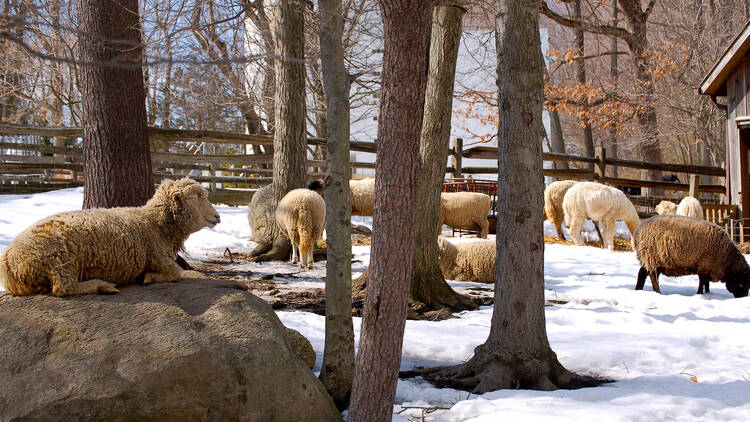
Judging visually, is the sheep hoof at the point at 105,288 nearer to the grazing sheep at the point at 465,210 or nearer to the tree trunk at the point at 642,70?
the grazing sheep at the point at 465,210

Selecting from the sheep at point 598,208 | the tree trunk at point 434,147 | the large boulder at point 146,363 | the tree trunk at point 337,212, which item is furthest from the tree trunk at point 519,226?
the sheep at point 598,208

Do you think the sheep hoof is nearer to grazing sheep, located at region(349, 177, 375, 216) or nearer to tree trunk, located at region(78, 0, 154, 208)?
tree trunk, located at region(78, 0, 154, 208)

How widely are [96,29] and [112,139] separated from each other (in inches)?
46.7

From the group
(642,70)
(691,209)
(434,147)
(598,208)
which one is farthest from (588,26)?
(434,147)

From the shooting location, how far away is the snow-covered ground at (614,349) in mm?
4078

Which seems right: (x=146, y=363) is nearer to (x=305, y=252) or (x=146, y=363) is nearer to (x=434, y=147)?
(x=434, y=147)

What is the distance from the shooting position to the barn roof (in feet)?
43.2

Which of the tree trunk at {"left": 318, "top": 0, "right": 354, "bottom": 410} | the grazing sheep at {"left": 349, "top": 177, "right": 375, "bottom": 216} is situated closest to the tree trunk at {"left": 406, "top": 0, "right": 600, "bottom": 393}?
the tree trunk at {"left": 318, "top": 0, "right": 354, "bottom": 410}

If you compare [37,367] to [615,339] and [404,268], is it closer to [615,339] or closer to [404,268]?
[404,268]

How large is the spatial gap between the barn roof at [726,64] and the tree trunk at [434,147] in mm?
9202

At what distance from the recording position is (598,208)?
42.8 feet

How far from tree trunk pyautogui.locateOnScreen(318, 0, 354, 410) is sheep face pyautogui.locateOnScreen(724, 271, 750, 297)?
6.38 metres

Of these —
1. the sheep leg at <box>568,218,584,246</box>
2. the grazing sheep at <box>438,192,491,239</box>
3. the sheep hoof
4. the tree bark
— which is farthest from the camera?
the sheep leg at <box>568,218,584,246</box>

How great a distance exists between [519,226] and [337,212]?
1.56 metres
